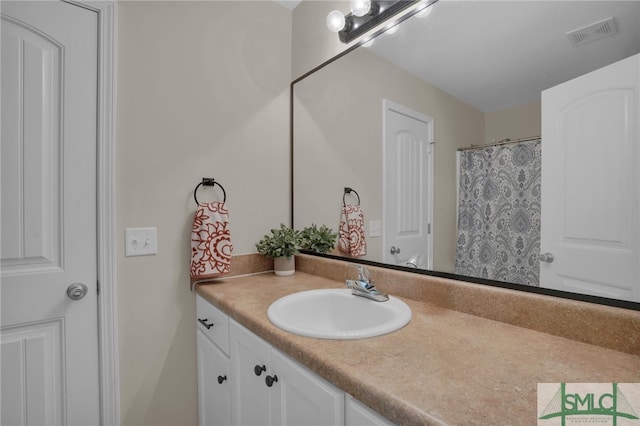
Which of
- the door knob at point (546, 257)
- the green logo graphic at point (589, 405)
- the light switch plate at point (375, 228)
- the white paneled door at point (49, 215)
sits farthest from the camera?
the light switch plate at point (375, 228)

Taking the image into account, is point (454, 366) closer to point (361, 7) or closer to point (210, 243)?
point (210, 243)

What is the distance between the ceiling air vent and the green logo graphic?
783 millimetres

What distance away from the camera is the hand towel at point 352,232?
57.3 inches

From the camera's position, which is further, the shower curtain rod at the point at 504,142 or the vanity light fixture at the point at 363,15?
the vanity light fixture at the point at 363,15

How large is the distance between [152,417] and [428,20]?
1.95m

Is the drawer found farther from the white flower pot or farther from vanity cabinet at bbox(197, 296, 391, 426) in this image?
the white flower pot

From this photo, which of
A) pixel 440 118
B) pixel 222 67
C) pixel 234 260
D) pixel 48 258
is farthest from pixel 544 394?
pixel 222 67

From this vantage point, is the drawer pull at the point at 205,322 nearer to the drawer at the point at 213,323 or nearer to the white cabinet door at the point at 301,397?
the drawer at the point at 213,323

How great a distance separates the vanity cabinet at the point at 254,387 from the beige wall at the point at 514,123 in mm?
824

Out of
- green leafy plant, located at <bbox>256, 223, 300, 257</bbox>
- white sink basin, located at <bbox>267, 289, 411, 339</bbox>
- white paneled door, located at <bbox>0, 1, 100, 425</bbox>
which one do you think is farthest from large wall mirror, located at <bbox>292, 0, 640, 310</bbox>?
white paneled door, located at <bbox>0, 1, 100, 425</bbox>

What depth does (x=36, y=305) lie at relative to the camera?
1158 millimetres


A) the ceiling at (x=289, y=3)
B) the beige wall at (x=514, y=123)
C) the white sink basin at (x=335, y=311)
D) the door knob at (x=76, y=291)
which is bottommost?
the white sink basin at (x=335, y=311)

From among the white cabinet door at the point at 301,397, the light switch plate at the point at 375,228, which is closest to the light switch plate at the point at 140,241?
the white cabinet door at the point at 301,397

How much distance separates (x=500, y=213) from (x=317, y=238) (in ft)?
2.93
